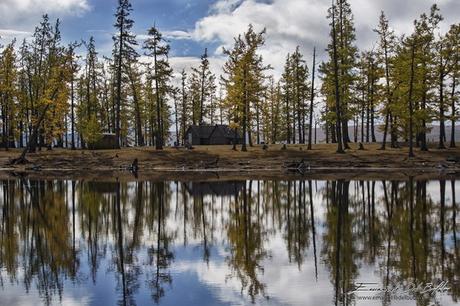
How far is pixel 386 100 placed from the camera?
59500 millimetres

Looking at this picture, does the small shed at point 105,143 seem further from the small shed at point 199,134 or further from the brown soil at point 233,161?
the small shed at point 199,134

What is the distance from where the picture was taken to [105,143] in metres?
67.9

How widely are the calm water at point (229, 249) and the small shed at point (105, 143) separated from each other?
3861 cm

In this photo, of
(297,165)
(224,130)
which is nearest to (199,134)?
(224,130)

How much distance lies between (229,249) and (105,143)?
55002 mm

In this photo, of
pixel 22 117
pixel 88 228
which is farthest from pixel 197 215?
pixel 22 117

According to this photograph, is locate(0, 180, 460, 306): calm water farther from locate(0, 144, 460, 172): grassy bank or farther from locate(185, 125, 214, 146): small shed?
locate(185, 125, 214, 146): small shed

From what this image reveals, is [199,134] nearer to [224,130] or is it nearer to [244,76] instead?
[224,130]

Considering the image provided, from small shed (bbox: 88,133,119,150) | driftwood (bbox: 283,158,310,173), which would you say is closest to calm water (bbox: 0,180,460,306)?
driftwood (bbox: 283,158,310,173)

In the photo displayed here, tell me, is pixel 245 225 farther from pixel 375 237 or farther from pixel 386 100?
pixel 386 100

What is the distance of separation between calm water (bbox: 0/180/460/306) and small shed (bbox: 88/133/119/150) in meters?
38.6

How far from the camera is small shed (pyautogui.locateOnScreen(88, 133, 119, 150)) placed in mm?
66981

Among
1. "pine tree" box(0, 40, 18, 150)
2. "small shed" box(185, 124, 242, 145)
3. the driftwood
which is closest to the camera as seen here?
the driftwood

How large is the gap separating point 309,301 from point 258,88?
5126cm
